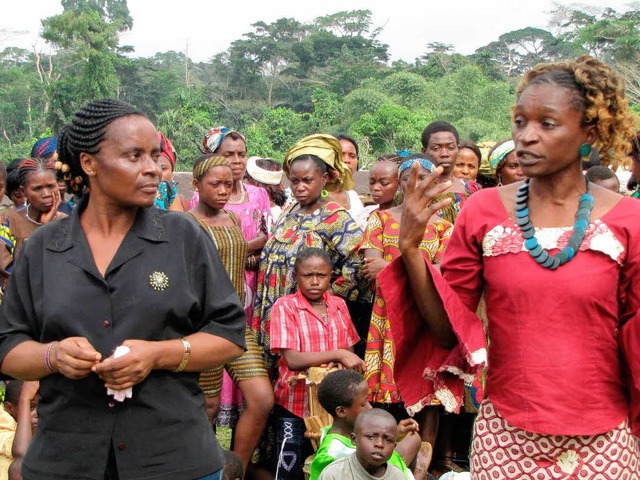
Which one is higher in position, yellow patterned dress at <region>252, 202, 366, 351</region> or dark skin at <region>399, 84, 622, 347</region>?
dark skin at <region>399, 84, 622, 347</region>

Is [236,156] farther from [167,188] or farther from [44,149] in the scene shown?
[44,149]

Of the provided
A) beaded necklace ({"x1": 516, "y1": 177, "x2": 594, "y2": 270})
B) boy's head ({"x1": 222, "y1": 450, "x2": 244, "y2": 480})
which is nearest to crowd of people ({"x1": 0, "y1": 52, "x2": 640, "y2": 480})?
beaded necklace ({"x1": 516, "y1": 177, "x2": 594, "y2": 270})

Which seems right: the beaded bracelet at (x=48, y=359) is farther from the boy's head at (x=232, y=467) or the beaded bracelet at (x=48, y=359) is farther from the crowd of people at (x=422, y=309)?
the boy's head at (x=232, y=467)

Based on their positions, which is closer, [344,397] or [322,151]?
[344,397]

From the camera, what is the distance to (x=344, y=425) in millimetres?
4879

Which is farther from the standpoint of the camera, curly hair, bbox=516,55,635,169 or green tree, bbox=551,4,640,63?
green tree, bbox=551,4,640,63

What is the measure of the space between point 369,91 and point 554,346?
3518 centimetres

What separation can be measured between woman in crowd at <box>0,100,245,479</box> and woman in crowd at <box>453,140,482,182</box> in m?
4.84

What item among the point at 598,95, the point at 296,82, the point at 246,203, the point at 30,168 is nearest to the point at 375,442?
the point at 598,95

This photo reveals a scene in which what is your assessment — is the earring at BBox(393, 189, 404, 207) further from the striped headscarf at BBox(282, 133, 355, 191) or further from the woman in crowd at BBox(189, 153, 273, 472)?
the woman in crowd at BBox(189, 153, 273, 472)

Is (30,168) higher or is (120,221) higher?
(30,168)

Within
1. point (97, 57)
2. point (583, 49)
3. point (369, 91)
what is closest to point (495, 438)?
point (369, 91)

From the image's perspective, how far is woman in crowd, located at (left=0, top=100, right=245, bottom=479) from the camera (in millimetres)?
2713

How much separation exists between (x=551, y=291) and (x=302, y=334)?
3200 mm
